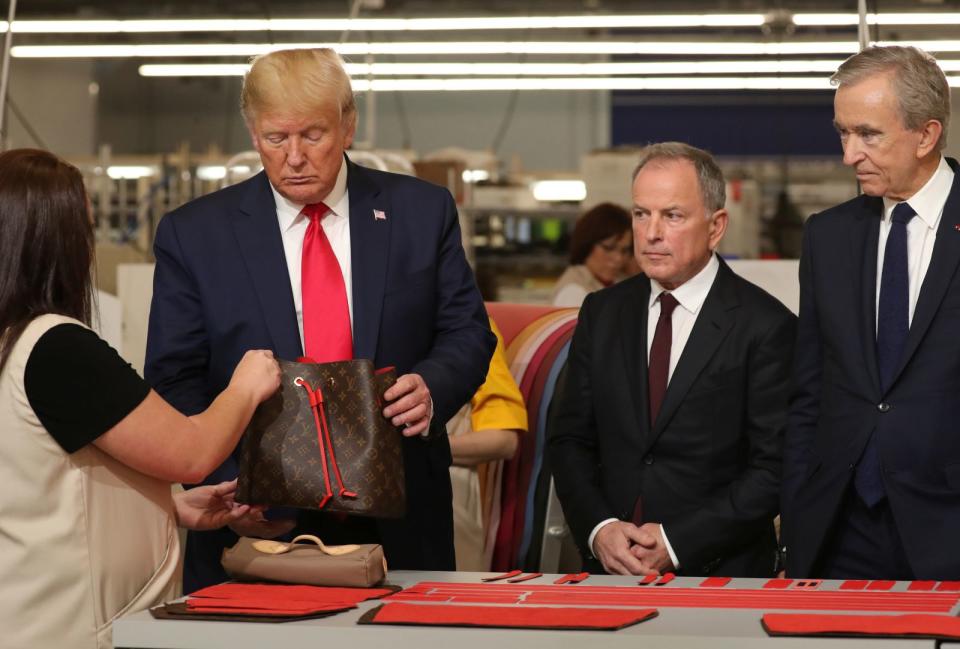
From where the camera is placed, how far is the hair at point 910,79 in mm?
2389

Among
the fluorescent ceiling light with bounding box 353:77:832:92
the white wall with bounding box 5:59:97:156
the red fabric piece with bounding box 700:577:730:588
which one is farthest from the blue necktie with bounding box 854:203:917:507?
the white wall with bounding box 5:59:97:156

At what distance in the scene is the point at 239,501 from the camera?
7.25 feet

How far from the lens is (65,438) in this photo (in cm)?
191

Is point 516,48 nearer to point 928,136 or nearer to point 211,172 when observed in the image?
point 211,172

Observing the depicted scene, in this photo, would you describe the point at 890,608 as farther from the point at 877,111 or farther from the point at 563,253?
the point at 563,253

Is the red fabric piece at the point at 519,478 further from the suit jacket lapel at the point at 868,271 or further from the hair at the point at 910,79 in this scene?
the hair at the point at 910,79

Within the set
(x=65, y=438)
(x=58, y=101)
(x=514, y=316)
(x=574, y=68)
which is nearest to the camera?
(x=65, y=438)

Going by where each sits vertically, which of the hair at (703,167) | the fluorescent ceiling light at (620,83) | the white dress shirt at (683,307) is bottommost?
the white dress shirt at (683,307)

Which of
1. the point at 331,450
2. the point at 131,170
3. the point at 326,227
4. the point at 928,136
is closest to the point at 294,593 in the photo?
the point at 331,450

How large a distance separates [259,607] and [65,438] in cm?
38

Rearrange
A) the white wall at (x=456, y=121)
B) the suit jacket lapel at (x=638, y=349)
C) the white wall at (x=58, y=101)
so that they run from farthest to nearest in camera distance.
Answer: the white wall at (x=456, y=121)
the white wall at (x=58, y=101)
the suit jacket lapel at (x=638, y=349)

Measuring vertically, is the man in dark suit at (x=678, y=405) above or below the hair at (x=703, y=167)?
below

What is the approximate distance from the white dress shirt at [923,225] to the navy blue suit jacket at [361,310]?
2.60 ft

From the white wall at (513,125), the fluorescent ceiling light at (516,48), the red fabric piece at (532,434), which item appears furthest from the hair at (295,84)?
the white wall at (513,125)
